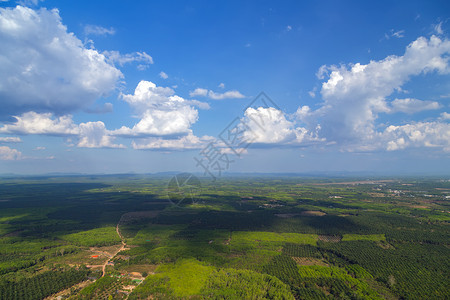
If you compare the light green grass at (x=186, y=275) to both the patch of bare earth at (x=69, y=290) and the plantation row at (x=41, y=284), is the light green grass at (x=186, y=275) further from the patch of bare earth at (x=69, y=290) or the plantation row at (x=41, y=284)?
the plantation row at (x=41, y=284)

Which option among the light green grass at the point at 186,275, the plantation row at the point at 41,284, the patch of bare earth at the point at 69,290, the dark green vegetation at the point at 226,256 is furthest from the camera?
the dark green vegetation at the point at 226,256

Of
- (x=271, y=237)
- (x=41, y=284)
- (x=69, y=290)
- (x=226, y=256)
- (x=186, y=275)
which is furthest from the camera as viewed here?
(x=271, y=237)

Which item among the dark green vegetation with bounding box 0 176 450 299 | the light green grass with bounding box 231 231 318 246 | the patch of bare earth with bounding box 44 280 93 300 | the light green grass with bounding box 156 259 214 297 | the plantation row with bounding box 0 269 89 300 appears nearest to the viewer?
the plantation row with bounding box 0 269 89 300

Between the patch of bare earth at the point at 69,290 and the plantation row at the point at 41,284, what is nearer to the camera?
the plantation row at the point at 41,284

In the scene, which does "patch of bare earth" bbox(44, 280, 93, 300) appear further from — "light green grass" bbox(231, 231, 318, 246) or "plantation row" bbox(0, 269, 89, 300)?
"light green grass" bbox(231, 231, 318, 246)

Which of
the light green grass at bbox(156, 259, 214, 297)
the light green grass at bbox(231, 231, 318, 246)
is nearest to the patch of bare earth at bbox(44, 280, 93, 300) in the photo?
the light green grass at bbox(156, 259, 214, 297)

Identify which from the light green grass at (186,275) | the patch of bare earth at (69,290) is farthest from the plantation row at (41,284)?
the light green grass at (186,275)

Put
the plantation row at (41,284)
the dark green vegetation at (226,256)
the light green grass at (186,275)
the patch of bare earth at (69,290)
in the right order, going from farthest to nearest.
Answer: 1. the dark green vegetation at (226,256)
2. the light green grass at (186,275)
3. the patch of bare earth at (69,290)
4. the plantation row at (41,284)

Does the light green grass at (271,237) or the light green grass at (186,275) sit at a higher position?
the light green grass at (186,275)

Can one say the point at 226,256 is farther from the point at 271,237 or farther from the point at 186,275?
the point at 271,237

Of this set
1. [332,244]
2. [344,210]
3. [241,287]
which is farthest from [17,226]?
[344,210]

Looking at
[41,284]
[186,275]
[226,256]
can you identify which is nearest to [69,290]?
[41,284]
